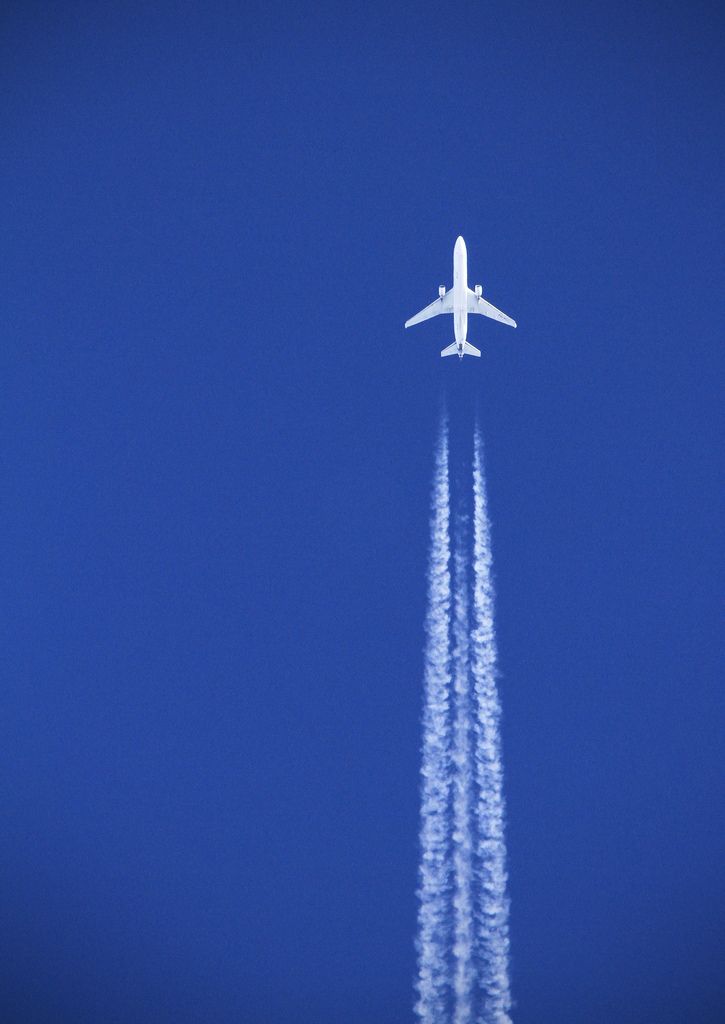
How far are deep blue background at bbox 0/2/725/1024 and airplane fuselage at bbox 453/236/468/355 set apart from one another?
94.5 inches

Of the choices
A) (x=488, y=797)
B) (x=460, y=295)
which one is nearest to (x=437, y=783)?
(x=488, y=797)

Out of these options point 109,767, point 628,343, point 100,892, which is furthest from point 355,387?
point 100,892

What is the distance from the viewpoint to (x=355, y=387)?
3994 cm

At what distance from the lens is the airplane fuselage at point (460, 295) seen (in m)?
38.3

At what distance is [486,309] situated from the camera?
41.5 meters

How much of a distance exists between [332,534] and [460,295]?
10.5 m

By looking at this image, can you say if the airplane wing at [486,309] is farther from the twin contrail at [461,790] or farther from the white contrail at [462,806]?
the white contrail at [462,806]

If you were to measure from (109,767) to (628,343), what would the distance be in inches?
1035

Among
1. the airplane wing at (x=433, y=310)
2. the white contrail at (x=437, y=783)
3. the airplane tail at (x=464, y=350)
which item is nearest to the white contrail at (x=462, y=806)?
the white contrail at (x=437, y=783)

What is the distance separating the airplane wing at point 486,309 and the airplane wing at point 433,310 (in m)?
1.18

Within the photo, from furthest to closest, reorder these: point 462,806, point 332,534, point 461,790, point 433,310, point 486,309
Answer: point 486,309 → point 433,310 → point 332,534 → point 461,790 → point 462,806

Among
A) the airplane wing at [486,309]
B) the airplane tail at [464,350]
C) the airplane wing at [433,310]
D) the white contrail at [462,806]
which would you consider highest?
the airplane wing at [486,309]

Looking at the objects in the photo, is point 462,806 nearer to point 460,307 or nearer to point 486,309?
point 460,307

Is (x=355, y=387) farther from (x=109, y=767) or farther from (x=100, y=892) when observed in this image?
(x=100, y=892)
